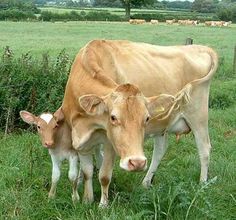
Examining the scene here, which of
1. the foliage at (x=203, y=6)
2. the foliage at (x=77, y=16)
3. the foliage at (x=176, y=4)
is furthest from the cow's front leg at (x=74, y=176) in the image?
the foliage at (x=176, y=4)

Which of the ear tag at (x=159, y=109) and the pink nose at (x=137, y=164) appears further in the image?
the ear tag at (x=159, y=109)

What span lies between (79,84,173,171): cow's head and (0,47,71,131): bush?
381 cm

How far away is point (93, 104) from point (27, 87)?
168 inches

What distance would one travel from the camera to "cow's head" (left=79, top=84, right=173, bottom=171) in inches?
177

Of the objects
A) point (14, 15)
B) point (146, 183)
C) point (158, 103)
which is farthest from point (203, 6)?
point (158, 103)

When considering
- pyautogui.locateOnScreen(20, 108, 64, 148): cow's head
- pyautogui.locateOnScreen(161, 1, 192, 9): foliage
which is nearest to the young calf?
pyautogui.locateOnScreen(20, 108, 64, 148): cow's head

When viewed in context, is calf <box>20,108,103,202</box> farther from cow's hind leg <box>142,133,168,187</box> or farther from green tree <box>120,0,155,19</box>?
green tree <box>120,0,155,19</box>

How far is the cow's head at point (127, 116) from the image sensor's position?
4.50 m

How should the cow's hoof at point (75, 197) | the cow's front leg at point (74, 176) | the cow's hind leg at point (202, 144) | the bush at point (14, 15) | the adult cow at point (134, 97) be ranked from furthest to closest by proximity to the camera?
1. the bush at point (14, 15)
2. the cow's hind leg at point (202, 144)
3. the cow's front leg at point (74, 176)
4. the cow's hoof at point (75, 197)
5. the adult cow at point (134, 97)

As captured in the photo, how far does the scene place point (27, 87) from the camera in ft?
29.1

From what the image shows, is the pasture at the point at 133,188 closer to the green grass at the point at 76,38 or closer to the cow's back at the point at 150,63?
the cow's back at the point at 150,63

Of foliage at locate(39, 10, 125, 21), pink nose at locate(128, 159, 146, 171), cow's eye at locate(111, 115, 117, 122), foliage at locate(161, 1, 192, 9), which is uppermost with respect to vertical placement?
cow's eye at locate(111, 115, 117, 122)

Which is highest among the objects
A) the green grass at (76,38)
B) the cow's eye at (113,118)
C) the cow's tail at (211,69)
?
the cow's eye at (113,118)

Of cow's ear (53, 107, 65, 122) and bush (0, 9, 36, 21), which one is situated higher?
cow's ear (53, 107, 65, 122)
